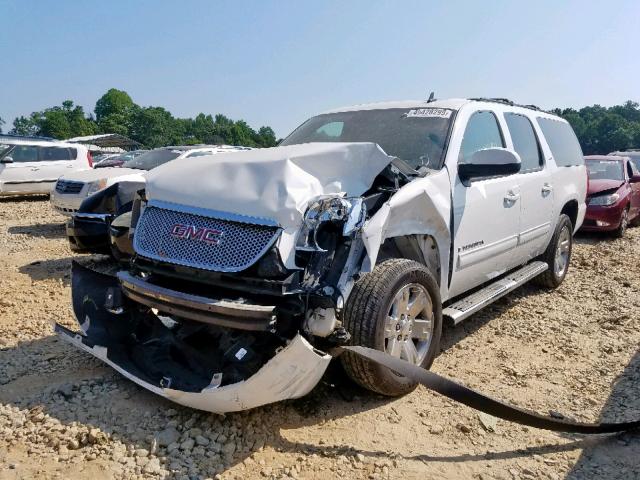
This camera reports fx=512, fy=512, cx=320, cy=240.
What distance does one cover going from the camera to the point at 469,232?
12.3 feet

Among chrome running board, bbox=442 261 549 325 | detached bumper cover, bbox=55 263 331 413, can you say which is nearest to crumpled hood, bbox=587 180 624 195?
chrome running board, bbox=442 261 549 325

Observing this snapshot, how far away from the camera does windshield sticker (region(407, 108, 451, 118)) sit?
12.9 ft

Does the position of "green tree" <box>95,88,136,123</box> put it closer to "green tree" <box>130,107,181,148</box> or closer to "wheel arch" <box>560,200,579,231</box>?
"green tree" <box>130,107,181,148</box>

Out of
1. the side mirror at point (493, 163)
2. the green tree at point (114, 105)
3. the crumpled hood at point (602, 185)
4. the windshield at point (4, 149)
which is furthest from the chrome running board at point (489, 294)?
the green tree at point (114, 105)

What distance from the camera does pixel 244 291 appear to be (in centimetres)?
257

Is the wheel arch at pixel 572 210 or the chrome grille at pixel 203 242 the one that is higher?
the chrome grille at pixel 203 242

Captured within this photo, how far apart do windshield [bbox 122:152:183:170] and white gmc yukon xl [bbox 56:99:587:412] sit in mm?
6540

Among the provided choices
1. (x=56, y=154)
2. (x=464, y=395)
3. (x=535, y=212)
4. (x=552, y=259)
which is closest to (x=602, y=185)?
(x=552, y=259)

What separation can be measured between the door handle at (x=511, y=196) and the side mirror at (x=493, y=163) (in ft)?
2.43

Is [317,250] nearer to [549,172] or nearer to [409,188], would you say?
[409,188]

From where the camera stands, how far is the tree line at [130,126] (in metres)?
78.7

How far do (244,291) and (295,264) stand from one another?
291 millimetres

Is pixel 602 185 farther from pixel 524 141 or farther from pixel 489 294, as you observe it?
pixel 489 294

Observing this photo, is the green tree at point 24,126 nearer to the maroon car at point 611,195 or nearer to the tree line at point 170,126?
the tree line at point 170,126
